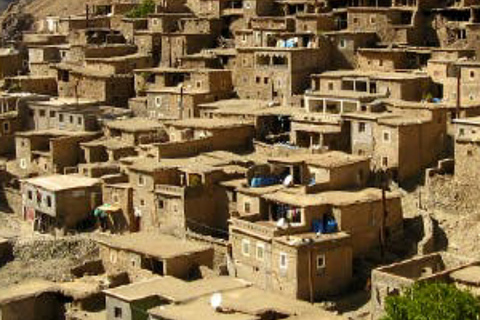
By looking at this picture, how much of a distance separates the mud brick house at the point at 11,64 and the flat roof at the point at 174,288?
1024 inches

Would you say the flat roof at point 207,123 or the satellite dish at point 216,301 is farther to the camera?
the flat roof at point 207,123

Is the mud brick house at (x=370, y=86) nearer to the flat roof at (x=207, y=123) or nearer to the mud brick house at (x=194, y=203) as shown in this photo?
the flat roof at (x=207, y=123)

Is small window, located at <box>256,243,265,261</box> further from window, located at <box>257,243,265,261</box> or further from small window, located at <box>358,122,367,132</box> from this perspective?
small window, located at <box>358,122,367,132</box>

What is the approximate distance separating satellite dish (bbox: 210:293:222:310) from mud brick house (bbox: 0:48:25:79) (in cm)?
2874

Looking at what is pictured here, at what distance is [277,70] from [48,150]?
8.43 m

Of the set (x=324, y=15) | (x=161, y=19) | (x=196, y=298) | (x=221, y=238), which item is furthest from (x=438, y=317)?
(x=161, y=19)

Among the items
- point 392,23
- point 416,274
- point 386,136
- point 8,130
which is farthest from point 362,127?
point 8,130

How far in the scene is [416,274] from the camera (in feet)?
88.9

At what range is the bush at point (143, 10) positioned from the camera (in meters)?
52.6

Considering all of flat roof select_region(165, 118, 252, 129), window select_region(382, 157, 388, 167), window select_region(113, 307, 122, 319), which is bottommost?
window select_region(113, 307, 122, 319)

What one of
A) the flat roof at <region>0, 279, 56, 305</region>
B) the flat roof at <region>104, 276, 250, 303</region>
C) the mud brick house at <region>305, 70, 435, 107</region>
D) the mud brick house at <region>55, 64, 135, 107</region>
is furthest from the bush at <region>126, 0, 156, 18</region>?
the flat roof at <region>104, 276, 250, 303</region>

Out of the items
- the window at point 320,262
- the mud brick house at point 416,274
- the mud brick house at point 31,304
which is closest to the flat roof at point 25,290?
the mud brick house at point 31,304

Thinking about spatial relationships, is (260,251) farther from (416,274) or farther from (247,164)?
(247,164)

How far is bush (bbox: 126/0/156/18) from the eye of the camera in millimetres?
52625
